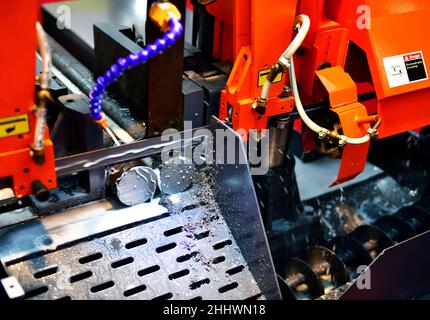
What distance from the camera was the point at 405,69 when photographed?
1.67 meters

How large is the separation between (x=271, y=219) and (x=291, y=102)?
58cm

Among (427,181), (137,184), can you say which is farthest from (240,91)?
(427,181)

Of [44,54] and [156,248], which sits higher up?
[44,54]

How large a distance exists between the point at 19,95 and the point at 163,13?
348mm

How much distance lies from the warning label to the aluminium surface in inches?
20.3

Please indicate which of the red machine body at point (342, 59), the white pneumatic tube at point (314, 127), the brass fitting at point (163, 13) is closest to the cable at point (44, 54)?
the brass fitting at point (163, 13)

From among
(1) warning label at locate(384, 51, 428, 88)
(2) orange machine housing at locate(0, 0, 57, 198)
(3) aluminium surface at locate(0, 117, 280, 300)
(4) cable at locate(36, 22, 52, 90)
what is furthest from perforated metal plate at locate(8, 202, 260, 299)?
(1) warning label at locate(384, 51, 428, 88)

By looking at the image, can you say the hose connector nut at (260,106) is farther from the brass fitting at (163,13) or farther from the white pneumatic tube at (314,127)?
the brass fitting at (163,13)

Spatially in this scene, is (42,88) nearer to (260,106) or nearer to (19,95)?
(19,95)

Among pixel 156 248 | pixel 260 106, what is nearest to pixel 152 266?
pixel 156 248

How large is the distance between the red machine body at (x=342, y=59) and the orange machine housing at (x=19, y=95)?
23.0 inches

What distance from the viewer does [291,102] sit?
1.68m
